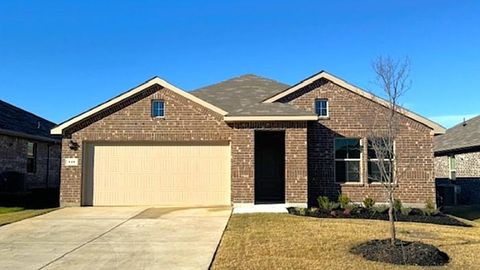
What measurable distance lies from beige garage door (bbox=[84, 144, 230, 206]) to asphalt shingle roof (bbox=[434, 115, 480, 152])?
12.8 m

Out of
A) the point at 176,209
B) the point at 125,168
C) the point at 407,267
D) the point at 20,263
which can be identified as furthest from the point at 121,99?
the point at 407,267

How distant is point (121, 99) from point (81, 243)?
8.25 m

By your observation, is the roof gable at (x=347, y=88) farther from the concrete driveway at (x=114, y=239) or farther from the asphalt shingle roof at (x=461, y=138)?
the asphalt shingle roof at (x=461, y=138)

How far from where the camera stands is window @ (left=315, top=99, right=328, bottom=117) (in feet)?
59.6

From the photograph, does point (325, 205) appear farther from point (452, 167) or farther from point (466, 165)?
point (452, 167)

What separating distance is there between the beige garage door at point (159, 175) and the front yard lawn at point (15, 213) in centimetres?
202

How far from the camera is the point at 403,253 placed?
8.86 m

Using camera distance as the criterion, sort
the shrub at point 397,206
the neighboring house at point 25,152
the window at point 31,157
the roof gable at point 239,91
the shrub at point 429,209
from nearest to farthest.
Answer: the shrub at point 429,209
the shrub at point 397,206
the roof gable at point 239,91
the neighboring house at point 25,152
the window at point 31,157

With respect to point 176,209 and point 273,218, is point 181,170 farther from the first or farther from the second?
point 273,218

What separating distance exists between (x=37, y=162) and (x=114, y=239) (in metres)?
15.8

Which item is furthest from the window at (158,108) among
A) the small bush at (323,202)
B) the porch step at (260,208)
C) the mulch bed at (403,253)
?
the mulch bed at (403,253)

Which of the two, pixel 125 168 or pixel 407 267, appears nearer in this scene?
pixel 407 267

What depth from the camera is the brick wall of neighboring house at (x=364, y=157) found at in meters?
17.6

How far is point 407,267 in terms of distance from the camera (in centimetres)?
824
